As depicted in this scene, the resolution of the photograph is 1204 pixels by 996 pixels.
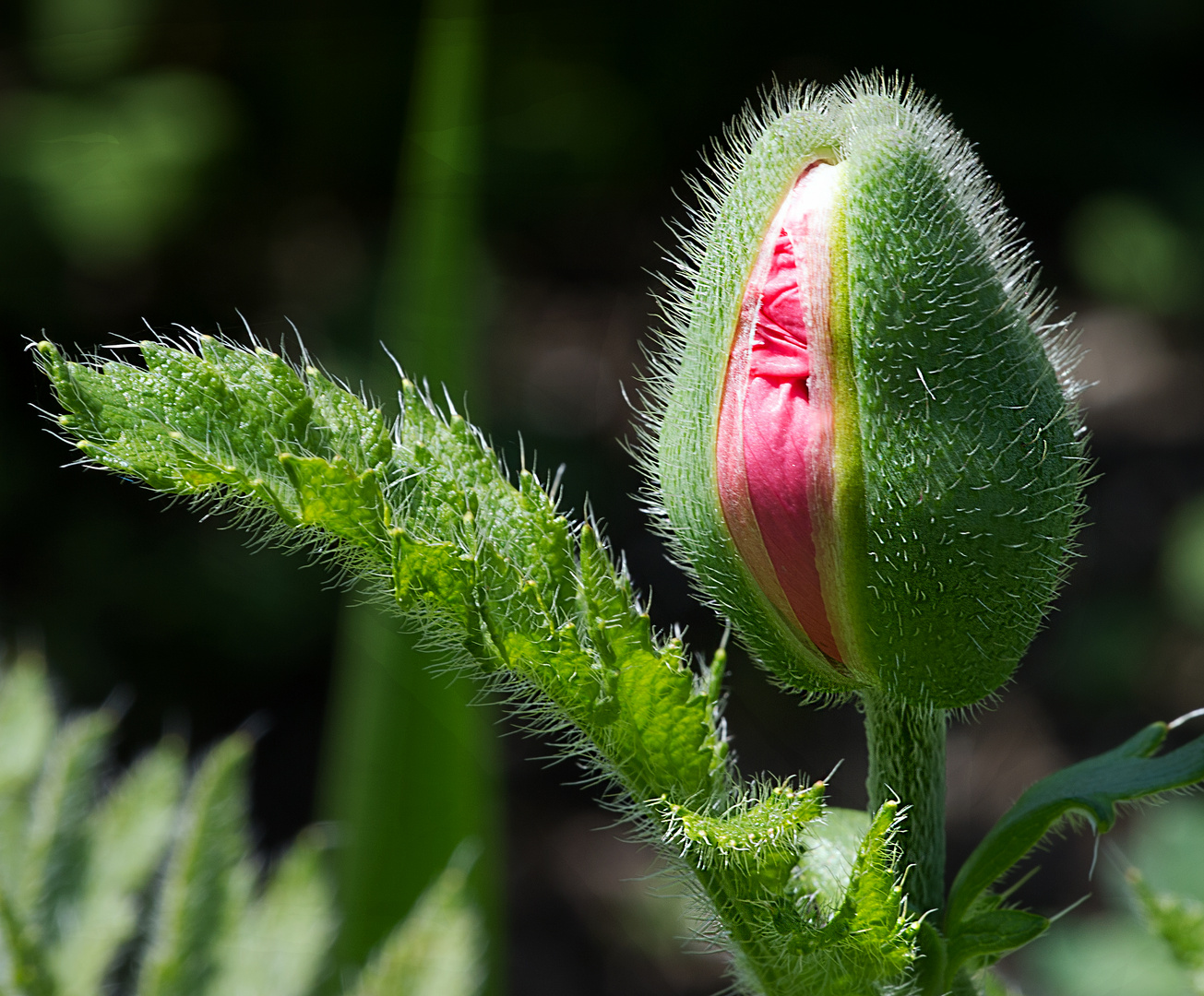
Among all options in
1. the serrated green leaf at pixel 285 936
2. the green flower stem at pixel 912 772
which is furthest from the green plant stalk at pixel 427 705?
the green flower stem at pixel 912 772

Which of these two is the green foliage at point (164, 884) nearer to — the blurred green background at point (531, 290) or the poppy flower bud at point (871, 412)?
the poppy flower bud at point (871, 412)

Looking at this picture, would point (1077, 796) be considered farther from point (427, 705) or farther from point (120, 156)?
point (120, 156)

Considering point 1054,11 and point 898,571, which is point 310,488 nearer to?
point 898,571

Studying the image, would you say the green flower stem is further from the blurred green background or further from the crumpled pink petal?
the blurred green background

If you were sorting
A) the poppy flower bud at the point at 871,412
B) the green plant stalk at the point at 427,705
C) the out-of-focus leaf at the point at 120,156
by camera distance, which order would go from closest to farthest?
the poppy flower bud at the point at 871,412 < the green plant stalk at the point at 427,705 < the out-of-focus leaf at the point at 120,156

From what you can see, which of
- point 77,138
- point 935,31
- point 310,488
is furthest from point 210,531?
point 310,488

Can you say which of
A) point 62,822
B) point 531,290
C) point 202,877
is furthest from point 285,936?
point 531,290
